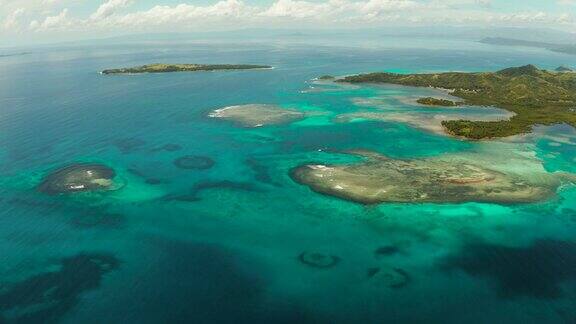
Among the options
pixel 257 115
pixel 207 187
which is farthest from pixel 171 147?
pixel 257 115

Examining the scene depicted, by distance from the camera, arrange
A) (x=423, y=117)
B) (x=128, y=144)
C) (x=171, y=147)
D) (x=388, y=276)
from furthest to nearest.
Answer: (x=423, y=117)
(x=128, y=144)
(x=171, y=147)
(x=388, y=276)

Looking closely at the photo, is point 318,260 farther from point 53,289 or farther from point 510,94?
point 510,94

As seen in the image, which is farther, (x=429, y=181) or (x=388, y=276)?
(x=429, y=181)

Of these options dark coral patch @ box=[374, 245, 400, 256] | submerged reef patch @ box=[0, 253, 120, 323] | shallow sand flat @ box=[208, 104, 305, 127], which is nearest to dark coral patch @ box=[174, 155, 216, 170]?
shallow sand flat @ box=[208, 104, 305, 127]

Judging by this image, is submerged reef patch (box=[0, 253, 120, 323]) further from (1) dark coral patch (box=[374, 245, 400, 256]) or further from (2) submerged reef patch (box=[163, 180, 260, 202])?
(1) dark coral patch (box=[374, 245, 400, 256])

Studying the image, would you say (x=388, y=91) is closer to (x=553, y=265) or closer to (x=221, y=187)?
(x=221, y=187)

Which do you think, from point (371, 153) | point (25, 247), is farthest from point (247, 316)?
point (371, 153)
